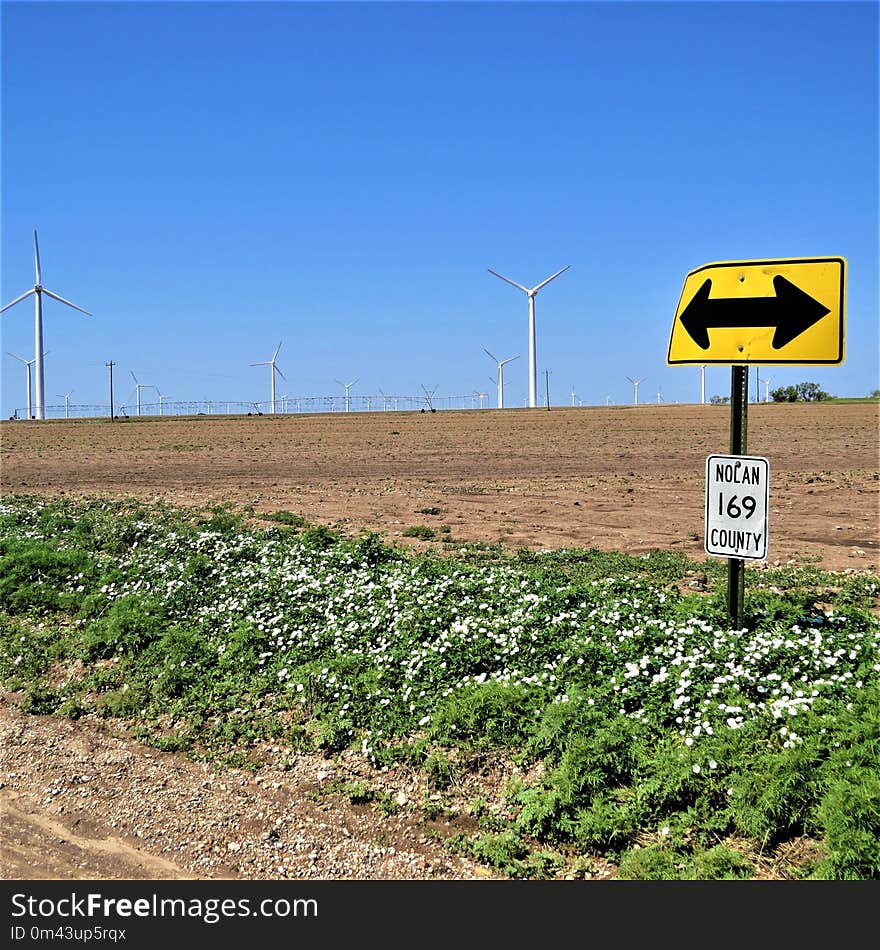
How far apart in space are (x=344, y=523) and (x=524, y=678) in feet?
27.7

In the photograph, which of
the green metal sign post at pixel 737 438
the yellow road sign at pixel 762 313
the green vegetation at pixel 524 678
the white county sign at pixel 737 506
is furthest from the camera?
the green metal sign post at pixel 737 438

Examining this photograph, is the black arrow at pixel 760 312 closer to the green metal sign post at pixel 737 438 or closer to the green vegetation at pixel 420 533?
the green metal sign post at pixel 737 438

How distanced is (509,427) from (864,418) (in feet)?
72.1

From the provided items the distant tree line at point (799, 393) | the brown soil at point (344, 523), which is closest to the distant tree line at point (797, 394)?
the distant tree line at point (799, 393)

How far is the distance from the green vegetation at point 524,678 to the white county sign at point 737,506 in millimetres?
799

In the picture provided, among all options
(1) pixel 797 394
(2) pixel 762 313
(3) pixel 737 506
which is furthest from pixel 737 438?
(1) pixel 797 394

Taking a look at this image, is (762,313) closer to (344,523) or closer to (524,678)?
(524,678)

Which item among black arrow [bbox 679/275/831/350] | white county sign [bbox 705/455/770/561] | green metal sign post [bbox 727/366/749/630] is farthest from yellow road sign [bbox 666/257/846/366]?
white county sign [bbox 705/455/770/561]

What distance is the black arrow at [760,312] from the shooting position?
7.68 m

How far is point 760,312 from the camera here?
7.86 meters

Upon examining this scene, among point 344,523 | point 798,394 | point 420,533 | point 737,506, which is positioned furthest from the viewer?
point 798,394

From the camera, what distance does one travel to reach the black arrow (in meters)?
7.68

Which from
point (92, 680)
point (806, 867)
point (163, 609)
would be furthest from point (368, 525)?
point (806, 867)

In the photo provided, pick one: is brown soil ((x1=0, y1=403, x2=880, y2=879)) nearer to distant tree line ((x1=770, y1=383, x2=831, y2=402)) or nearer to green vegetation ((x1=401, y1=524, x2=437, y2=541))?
green vegetation ((x1=401, y1=524, x2=437, y2=541))
